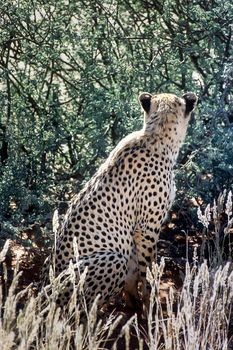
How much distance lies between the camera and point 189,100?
525 centimetres

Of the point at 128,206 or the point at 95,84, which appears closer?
the point at 128,206

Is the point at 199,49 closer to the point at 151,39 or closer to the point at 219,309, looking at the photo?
the point at 151,39

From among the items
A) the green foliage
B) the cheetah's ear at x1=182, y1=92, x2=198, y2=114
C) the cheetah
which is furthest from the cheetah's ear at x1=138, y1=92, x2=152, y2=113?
the green foliage

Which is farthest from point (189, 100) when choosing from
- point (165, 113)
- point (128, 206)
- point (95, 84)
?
point (95, 84)

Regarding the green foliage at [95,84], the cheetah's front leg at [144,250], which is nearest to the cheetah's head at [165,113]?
the green foliage at [95,84]

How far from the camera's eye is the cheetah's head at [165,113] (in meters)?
5.18

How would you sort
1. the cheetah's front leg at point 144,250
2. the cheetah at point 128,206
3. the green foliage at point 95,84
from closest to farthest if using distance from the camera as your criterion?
the cheetah at point 128,206
the cheetah's front leg at point 144,250
the green foliage at point 95,84

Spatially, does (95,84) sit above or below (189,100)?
above

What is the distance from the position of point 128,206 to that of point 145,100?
1.98 feet

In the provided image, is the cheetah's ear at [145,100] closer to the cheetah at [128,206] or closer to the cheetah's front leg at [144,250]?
the cheetah at [128,206]

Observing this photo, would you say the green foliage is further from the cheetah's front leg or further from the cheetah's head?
the cheetah's front leg

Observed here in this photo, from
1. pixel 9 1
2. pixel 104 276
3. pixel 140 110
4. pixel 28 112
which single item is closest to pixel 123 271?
pixel 104 276

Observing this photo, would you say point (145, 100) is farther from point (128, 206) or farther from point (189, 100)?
point (128, 206)

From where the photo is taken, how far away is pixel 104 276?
4785mm
